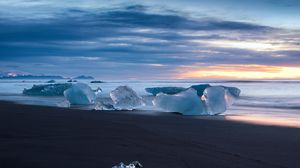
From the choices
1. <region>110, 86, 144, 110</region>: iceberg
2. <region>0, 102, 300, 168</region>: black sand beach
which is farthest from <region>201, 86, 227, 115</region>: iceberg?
<region>0, 102, 300, 168</region>: black sand beach

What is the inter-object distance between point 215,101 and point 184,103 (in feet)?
2.90

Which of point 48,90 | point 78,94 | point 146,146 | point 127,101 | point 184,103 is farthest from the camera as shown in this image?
point 48,90

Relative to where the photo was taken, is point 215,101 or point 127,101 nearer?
point 215,101

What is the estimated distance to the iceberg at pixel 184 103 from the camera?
1173cm

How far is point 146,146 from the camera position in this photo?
5262 millimetres

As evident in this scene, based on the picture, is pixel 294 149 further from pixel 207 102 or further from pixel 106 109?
pixel 106 109

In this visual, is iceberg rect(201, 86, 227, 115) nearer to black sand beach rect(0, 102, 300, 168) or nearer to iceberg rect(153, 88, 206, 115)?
iceberg rect(153, 88, 206, 115)

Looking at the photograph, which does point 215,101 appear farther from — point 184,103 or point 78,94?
point 78,94

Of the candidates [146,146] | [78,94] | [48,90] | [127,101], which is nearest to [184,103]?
→ [127,101]

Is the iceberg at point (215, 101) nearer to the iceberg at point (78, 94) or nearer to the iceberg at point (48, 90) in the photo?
the iceberg at point (78, 94)

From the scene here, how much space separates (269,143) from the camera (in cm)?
578

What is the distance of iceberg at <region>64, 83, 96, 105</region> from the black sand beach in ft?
28.7

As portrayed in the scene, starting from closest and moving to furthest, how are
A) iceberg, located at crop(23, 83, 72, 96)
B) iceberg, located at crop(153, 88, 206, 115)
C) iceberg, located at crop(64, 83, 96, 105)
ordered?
1. iceberg, located at crop(153, 88, 206, 115)
2. iceberg, located at crop(64, 83, 96, 105)
3. iceberg, located at crop(23, 83, 72, 96)

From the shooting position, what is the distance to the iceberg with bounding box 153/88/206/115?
11.7m
